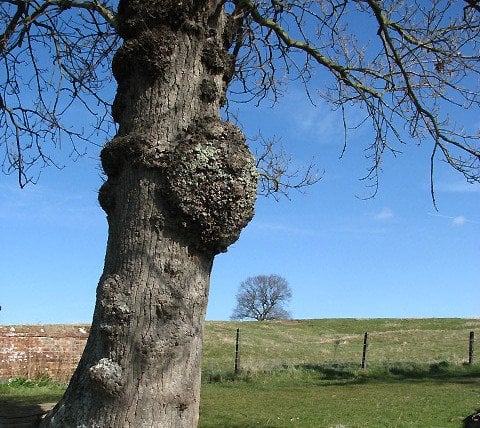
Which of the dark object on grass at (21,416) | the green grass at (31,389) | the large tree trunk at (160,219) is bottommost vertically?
the green grass at (31,389)

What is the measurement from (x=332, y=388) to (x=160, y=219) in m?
12.2

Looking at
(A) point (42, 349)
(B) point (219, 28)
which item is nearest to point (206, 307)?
(B) point (219, 28)

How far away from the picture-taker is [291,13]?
Result: 23.8 ft

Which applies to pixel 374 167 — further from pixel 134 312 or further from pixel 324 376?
pixel 324 376

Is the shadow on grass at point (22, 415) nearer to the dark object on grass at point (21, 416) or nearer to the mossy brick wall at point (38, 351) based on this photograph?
the dark object on grass at point (21, 416)

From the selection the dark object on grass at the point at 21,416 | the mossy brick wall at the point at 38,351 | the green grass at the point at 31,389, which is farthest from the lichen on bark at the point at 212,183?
the mossy brick wall at the point at 38,351

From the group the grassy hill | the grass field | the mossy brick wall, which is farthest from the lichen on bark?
the grassy hill

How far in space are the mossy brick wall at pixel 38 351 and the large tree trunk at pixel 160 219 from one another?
37.2 ft

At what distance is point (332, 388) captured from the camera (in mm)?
14539

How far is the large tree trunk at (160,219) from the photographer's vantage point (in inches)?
128

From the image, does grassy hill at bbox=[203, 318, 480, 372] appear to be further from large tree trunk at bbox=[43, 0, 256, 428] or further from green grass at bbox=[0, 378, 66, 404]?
large tree trunk at bbox=[43, 0, 256, 428]

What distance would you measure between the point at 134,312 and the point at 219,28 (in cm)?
203

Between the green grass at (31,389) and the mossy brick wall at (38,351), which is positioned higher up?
the mossy brick wall at (38,351)

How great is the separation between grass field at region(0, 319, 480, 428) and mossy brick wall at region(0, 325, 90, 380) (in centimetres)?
109
